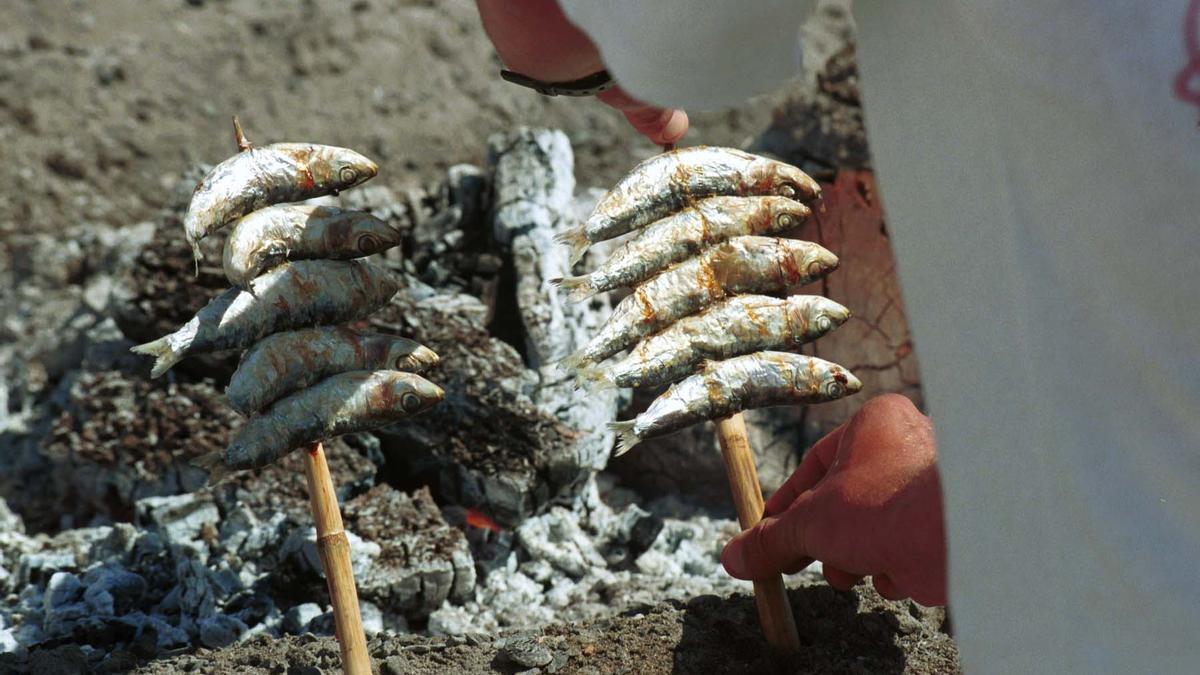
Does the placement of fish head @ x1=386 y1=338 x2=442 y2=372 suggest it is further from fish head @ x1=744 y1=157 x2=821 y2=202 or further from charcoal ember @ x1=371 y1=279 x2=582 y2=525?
charcoal ember @ x1=371 y1=279 x2=582 y2=525

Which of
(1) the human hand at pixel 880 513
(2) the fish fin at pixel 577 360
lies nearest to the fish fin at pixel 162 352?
(2) the fish fin at pixel 577 360

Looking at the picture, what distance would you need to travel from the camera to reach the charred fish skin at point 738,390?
276 cm

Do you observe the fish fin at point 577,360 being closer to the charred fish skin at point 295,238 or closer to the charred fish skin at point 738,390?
the charred fish skin at point 738,390

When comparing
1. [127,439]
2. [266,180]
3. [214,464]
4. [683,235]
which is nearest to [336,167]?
[266,180]

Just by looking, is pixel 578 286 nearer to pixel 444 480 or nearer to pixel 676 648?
pixel 676 648

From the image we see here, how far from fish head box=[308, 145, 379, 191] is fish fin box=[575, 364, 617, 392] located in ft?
2.03

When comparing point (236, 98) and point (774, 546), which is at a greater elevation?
point (236, 98)

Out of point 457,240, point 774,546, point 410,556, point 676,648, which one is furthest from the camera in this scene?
point 457,240

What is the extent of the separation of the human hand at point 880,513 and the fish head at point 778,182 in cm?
85

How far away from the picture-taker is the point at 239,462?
8.29 ft

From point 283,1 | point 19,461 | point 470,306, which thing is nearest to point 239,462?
point 470,306

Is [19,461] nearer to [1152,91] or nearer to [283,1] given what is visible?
[283,1]

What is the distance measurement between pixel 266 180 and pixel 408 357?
46 cm

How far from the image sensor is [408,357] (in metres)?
2.67
